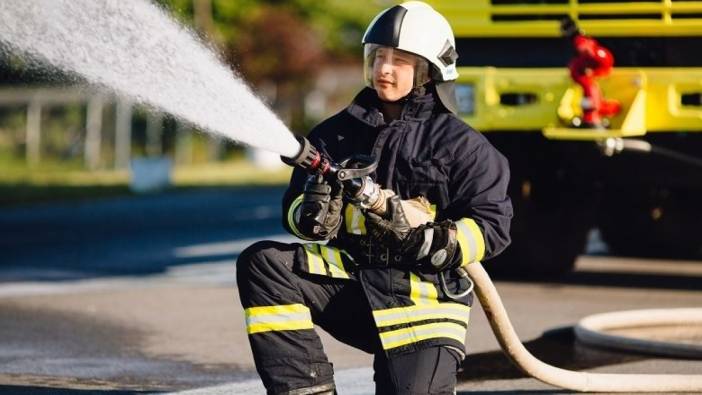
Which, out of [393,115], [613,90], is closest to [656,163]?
[613,90]

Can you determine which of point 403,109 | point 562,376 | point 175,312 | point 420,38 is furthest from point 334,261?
point 175,312

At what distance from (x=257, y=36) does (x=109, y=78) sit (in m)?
30.8

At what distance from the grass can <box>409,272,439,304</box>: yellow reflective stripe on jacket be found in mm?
14300

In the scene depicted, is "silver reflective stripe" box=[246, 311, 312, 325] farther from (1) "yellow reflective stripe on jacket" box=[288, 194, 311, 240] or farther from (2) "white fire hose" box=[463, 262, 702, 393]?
(2) "white fire hose" box=[463, 262, 702, 393]

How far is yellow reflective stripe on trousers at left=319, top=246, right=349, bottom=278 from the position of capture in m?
5.38

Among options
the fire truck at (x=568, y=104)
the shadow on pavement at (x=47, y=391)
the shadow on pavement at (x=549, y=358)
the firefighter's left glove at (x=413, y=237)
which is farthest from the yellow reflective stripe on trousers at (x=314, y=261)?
the fire truck at (x=568, y=104)

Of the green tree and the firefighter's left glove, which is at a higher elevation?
the green tree

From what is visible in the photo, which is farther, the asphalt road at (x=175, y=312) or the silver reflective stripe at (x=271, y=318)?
the asphalt road at (x=175, y=312)

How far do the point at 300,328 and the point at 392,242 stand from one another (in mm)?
400

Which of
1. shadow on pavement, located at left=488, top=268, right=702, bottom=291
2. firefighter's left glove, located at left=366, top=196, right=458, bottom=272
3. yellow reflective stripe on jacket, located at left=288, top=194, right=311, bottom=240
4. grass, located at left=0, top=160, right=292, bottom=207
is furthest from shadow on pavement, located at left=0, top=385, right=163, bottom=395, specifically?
grass, located at left=0, top=160, right=292, bottom=207

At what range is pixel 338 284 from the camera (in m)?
5.39

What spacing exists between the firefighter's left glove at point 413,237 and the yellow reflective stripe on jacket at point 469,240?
3 centimetres

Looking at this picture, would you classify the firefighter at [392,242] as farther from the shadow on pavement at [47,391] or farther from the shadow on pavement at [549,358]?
the shadow on pavement at [549,358]

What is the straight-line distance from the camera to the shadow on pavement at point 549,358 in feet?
23.4
